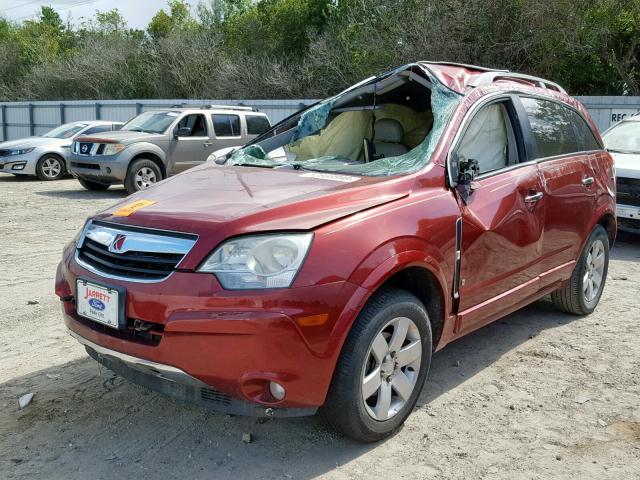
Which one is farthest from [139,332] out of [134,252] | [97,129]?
[97,129]

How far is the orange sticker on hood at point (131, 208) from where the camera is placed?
316 centimetres

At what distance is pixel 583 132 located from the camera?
202 inches

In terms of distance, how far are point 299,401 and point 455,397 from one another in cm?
135

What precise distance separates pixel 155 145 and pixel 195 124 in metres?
1.07

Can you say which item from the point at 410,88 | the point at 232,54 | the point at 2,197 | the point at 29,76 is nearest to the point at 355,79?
the point at 232,54

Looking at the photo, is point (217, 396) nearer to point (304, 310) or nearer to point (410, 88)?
point (304, 310)

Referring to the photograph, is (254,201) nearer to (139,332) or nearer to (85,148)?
(139,332)

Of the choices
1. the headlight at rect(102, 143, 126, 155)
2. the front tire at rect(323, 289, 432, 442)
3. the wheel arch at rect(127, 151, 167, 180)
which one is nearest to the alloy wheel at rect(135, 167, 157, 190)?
the wheel arch at rect(127, 151, 167, 180)

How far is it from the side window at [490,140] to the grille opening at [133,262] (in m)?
1.87

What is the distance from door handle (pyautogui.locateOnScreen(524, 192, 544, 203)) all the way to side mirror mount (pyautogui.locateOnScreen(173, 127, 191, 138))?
9900mm

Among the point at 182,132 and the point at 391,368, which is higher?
the point at 182,132

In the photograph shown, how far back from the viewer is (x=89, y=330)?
9.96ft

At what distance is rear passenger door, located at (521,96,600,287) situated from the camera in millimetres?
4344

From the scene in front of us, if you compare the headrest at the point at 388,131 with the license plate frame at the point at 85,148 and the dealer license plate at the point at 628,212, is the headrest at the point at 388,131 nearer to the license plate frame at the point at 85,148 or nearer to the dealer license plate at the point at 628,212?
the dealer license plate at the point at 628,212
